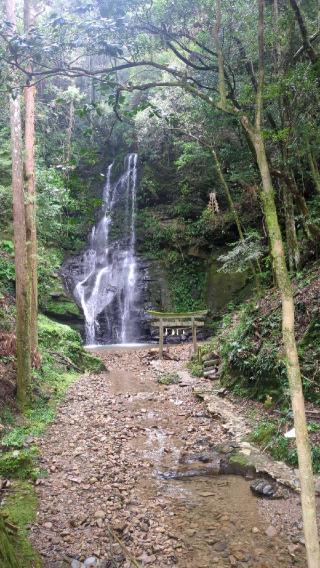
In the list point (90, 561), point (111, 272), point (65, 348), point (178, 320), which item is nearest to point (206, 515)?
point (90, 561)

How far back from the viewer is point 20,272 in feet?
25.3

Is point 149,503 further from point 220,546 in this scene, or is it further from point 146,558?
point 220,546

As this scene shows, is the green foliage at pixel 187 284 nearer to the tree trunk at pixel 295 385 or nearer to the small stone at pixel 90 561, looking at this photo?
the small stone at pixel 90 561

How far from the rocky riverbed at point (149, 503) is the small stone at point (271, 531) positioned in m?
0.01

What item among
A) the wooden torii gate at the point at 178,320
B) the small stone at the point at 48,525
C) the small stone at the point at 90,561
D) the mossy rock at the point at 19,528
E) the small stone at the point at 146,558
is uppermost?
the wooden torii gate at the point at 178,320

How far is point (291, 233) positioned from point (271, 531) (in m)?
7.65

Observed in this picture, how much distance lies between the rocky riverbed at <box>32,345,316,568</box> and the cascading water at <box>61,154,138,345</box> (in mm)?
12566

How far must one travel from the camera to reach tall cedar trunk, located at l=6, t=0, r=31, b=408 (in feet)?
24.4

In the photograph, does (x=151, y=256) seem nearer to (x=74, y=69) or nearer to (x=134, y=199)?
(x=134, y=199)

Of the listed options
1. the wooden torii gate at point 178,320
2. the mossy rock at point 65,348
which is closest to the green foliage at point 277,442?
the mossy rock at point 65,348

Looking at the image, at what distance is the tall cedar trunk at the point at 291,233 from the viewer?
33.3ft

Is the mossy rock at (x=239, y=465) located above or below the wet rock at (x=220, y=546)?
above

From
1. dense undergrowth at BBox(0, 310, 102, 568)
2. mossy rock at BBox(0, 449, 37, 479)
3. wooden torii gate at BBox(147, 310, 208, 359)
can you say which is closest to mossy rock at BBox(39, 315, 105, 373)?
dense undergrowth at BBox(0, 310, 102, 568)

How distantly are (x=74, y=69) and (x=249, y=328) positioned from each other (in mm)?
6459
